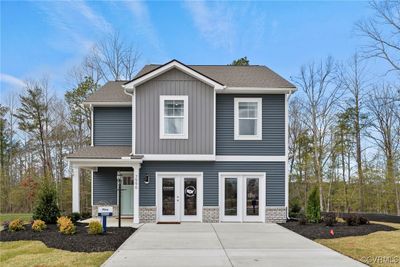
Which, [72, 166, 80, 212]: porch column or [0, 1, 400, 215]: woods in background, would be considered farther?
[0, 1, 400, 215]: woods in background

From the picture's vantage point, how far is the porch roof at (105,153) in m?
15.5

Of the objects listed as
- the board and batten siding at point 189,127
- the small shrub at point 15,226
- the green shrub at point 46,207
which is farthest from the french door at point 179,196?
the small shrub at point 15,226

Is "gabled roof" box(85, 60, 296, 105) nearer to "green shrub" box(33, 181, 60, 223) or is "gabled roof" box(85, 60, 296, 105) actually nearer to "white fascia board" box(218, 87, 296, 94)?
"white fascia board" box(218, 87, 296, 94)

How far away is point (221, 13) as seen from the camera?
17016 millimetres

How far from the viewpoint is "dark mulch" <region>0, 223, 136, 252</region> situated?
10064 mm

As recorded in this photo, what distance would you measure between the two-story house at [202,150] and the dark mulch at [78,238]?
3.12m

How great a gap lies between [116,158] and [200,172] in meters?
3.57

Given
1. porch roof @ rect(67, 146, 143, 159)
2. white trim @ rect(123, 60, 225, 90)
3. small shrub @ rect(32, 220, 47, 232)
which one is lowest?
small shrub @ rect(32, 220, 47, 232)

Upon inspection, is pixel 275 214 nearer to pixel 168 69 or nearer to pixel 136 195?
pixel 136 195

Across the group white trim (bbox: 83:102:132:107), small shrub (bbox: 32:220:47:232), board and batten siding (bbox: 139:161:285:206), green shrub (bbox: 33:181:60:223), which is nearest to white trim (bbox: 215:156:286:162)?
board and batten siding (bbox: 139:161:285:206)

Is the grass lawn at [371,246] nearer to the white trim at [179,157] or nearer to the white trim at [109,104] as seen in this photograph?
the white trim at [179,157]

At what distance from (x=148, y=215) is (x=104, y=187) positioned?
283 cm

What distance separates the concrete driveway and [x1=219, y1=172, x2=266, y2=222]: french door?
237 cm

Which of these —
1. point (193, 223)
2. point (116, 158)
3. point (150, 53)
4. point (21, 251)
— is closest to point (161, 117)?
point (116, 158)
